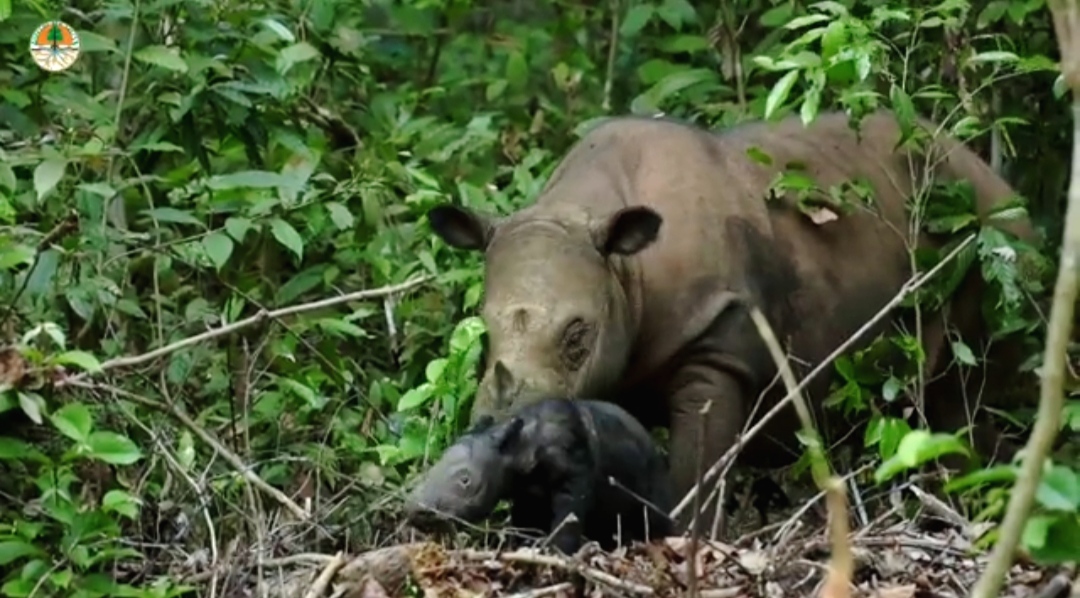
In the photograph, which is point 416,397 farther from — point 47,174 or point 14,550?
point 14,550

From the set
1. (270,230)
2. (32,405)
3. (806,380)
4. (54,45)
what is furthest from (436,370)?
(806,380)

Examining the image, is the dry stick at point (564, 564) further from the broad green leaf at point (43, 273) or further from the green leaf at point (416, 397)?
the broad green leaf at point (43, 273)

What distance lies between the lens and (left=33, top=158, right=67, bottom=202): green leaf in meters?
7.43

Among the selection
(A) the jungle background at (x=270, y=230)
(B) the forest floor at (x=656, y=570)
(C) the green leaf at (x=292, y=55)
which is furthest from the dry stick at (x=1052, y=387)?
(C) the green leaf at (x=292, y=55)

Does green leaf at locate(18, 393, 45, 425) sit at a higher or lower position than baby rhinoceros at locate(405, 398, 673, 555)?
higher

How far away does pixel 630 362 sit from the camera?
8.78m

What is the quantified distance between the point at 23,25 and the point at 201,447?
1702 millimetres

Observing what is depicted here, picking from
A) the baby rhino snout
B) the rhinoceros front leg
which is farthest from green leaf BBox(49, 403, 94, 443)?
the rhinoceros front leg

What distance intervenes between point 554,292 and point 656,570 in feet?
8.86

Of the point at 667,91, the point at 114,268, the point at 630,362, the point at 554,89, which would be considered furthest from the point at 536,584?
the point at 554,89

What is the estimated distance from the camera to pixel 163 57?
331 inches

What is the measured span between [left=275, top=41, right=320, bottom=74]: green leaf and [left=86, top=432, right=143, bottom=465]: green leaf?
134 inches

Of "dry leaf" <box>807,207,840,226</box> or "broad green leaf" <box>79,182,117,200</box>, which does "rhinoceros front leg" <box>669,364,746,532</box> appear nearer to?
"dry leaf" <box>807,207,840,226</box>

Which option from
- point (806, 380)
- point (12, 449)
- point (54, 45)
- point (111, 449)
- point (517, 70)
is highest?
point (806, 380)
